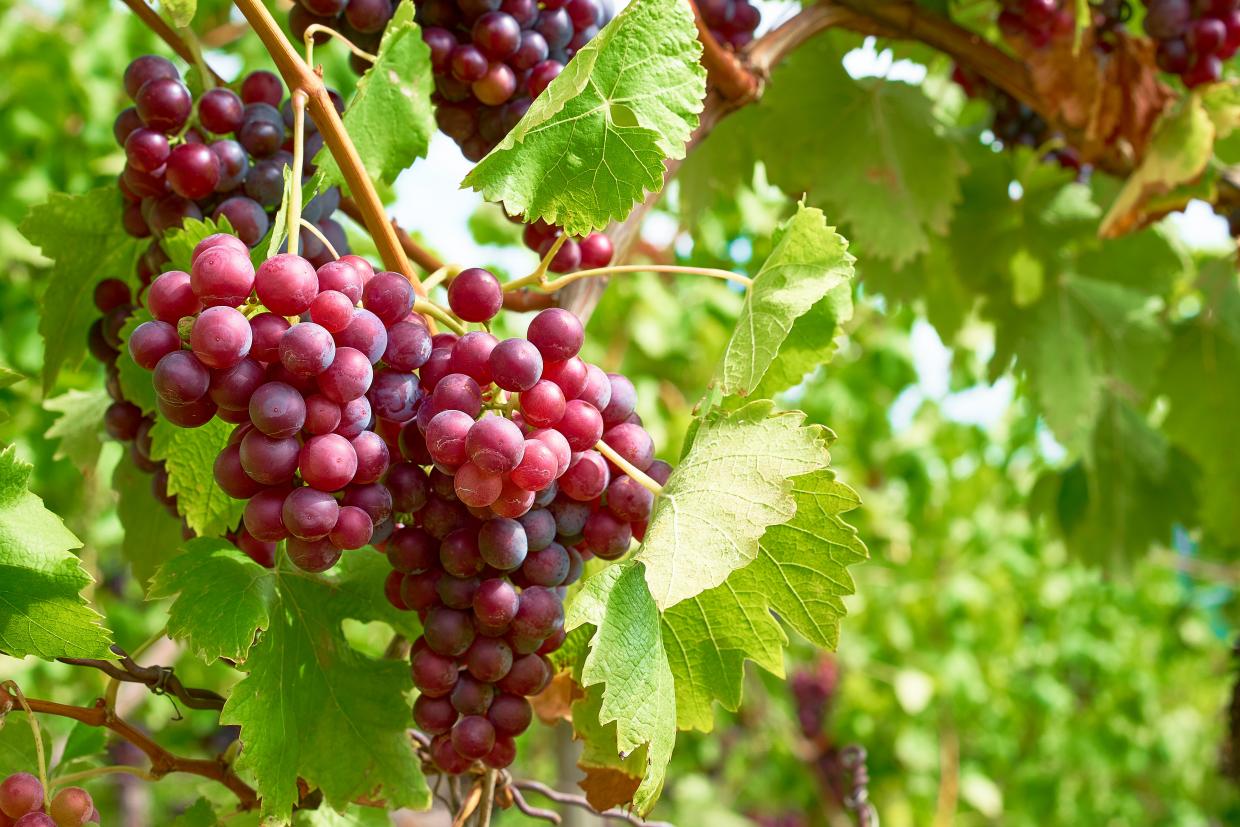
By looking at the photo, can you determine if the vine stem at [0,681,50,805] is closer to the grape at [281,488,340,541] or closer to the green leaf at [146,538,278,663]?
the green leaf at [146,538,278,663]

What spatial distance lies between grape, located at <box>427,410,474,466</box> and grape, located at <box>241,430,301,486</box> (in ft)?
0.22

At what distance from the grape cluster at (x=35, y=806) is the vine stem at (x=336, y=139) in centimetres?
33

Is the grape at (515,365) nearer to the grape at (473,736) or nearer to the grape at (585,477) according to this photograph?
the grape at (585,477)

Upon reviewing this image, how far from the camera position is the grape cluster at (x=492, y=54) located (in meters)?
0.82

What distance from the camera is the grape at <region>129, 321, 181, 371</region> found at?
1.81ft

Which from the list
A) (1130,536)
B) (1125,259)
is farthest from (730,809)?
(1125,259)

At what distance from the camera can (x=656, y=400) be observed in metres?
2.95

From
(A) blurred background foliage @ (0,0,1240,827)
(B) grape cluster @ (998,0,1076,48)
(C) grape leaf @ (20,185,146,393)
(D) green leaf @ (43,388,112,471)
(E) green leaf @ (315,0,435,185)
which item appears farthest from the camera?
(A) blurred background foliage @ (0,0,1240,827)

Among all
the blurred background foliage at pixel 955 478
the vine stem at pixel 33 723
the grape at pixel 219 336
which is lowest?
the blurred background foliage at pixel 955 478

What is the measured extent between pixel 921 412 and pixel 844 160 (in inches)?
109

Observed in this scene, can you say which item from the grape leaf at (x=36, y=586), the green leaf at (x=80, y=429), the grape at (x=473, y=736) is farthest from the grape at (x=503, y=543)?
the green leaf at (x=80, y=429)

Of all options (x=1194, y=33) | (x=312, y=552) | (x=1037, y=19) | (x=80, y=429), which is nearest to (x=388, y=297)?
(x=312, y=552)

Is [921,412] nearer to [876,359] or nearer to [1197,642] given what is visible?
[876,359]

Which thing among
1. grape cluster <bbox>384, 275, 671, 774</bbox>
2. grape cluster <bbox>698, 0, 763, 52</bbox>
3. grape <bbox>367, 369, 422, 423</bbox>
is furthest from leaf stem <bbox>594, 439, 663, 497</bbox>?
grape cluster <bbox>698, 0, 763, 52</bbox>
